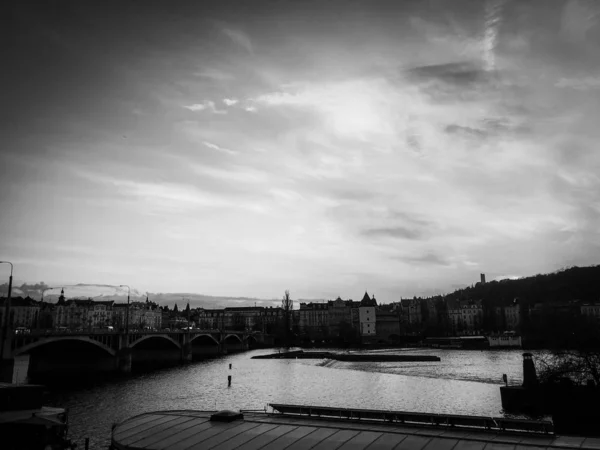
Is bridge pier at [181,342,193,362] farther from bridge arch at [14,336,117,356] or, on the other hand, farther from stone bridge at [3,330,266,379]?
bridge arch at [14,336,117,356]

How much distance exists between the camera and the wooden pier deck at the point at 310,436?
1681 centimetres

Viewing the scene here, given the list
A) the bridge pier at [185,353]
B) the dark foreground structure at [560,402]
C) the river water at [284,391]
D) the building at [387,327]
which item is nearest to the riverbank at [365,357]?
the river water at [284,391]

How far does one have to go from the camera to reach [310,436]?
18.7m

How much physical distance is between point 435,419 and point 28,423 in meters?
24.1

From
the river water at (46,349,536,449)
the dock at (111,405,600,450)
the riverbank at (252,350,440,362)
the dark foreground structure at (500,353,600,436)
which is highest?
the dock at (111,405,600,450)

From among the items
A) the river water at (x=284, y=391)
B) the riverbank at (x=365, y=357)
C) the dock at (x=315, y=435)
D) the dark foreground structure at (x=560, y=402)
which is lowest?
the riverbank at (x=365, y=357)

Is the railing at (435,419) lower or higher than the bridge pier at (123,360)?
higher

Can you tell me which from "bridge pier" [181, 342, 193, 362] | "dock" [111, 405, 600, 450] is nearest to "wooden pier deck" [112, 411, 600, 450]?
"dock" [111, 405, 600, 450]

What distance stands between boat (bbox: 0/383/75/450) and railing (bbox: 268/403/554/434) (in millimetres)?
15442

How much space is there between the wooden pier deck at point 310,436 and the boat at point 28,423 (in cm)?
979

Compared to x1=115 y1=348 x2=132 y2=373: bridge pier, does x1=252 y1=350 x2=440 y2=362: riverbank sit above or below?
below

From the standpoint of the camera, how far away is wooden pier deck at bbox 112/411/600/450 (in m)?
16.8

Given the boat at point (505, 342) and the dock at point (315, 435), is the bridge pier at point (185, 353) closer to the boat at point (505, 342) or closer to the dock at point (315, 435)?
the boat at point (505, 342)

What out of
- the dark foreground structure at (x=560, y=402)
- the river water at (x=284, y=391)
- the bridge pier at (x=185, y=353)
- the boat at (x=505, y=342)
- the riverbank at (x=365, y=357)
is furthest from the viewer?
the boat at (x=505, y=342)
